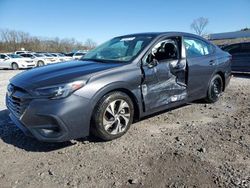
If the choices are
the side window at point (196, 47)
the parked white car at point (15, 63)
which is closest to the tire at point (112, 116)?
the side window at point (196, 47)

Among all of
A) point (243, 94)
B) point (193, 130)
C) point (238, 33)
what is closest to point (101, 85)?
point (193, 130)

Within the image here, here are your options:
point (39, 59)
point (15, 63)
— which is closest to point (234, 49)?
point (39, 59)

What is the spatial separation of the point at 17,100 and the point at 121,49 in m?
2.01

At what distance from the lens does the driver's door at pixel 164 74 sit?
4691 mm

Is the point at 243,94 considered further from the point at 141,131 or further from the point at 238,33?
the point at 238,33

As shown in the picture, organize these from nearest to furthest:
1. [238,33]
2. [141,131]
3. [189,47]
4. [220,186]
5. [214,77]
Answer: [220,186] → [141,131] → [189,47] → [214,77] → [238,33]

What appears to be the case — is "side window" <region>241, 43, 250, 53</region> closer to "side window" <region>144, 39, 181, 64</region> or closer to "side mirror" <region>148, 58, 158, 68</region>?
"side window" <region>144, 39, 181, 64</region>

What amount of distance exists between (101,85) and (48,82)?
0.71m

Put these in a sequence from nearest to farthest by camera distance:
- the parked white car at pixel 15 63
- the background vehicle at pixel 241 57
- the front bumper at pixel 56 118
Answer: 1. the front bumper at pixel 56 118
2. the background vehicle at pixel 241 57
3. the parked white car at pixel 15 63

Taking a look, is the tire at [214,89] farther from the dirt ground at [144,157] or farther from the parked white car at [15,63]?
the parked white car at [15,63]

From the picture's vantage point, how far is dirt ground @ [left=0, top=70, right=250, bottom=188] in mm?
3205

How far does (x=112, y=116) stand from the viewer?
430cm

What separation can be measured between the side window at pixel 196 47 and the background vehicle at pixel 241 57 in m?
6.51

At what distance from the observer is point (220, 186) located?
9.93ft
